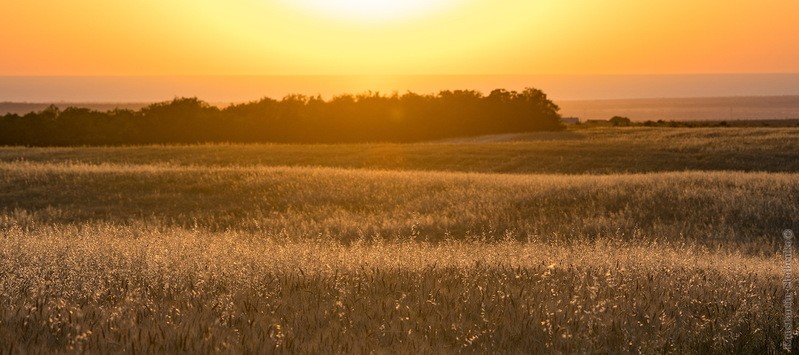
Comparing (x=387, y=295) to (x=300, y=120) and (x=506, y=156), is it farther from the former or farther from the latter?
(x=300, y=120)

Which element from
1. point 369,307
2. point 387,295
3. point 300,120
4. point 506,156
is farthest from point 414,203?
point 300,120

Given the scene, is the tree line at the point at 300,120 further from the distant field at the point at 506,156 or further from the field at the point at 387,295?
the field at the point at 387,295

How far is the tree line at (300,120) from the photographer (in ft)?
198

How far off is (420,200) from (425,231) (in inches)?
157

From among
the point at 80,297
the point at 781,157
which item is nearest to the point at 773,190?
the point at 781,157

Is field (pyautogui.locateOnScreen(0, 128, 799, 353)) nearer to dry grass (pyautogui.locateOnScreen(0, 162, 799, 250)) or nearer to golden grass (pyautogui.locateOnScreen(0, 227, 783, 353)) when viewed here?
golden grass (pyautogui.locateOnScreen(0, 227, 783, 353))

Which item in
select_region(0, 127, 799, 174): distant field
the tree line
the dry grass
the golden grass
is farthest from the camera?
the tree line

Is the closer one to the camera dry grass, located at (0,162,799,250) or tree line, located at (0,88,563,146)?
dry grass, located at (0,162,799,250)

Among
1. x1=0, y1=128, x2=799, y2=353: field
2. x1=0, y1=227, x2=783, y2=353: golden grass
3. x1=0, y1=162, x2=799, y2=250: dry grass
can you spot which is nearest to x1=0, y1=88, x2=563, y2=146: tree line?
x1=0, y1=162, x2=799, y2=250: dry grass

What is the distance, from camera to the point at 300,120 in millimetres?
63500

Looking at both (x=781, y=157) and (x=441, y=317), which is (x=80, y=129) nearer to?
(x=781, y=157)

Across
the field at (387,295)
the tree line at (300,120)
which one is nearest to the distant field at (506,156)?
the tree line at (300,120)

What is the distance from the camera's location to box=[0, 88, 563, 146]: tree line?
6034 centimetres

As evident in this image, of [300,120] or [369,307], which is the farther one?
[300,120]
